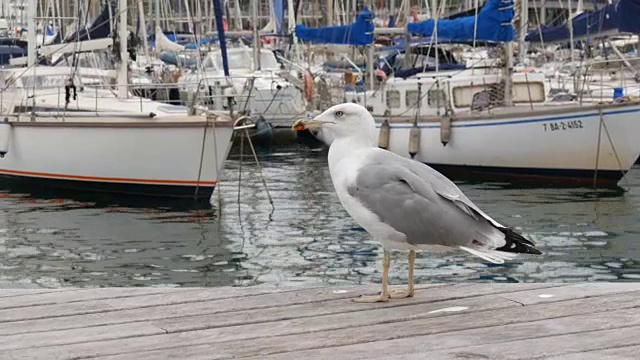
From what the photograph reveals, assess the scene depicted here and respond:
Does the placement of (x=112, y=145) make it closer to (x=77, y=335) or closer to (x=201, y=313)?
(x=201, y=313)

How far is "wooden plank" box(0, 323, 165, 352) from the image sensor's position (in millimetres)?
4398

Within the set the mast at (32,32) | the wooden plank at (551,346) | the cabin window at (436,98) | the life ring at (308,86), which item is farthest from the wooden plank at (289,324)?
the life ring at (308,86)

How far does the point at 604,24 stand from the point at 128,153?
38.5ft

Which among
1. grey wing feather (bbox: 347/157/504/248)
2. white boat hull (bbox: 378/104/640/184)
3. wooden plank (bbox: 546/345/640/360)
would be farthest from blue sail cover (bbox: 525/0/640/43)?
wooden plank (bbox: 546/345/640/360)

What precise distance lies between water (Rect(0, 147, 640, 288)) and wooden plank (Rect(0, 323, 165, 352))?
283 inches

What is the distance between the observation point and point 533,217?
57.2ft

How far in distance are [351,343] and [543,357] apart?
727 mm

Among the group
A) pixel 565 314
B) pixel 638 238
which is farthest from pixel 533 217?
pixel 565 314

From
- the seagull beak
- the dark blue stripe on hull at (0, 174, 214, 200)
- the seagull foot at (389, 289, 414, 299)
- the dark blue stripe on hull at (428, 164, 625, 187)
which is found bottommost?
the dark blue stripe on hull at (428, 164, 625, 187)

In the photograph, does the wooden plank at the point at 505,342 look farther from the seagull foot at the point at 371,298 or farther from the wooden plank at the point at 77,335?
the seagull foot at the point at 371,298

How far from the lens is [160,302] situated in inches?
201

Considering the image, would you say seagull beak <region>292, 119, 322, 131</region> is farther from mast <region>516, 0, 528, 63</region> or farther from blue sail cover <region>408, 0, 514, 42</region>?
mast <region>516, 0, 528, 63</region>

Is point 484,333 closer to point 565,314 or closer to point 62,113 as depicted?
point 565,314

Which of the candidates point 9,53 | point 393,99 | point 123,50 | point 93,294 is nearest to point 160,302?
point 93,294
